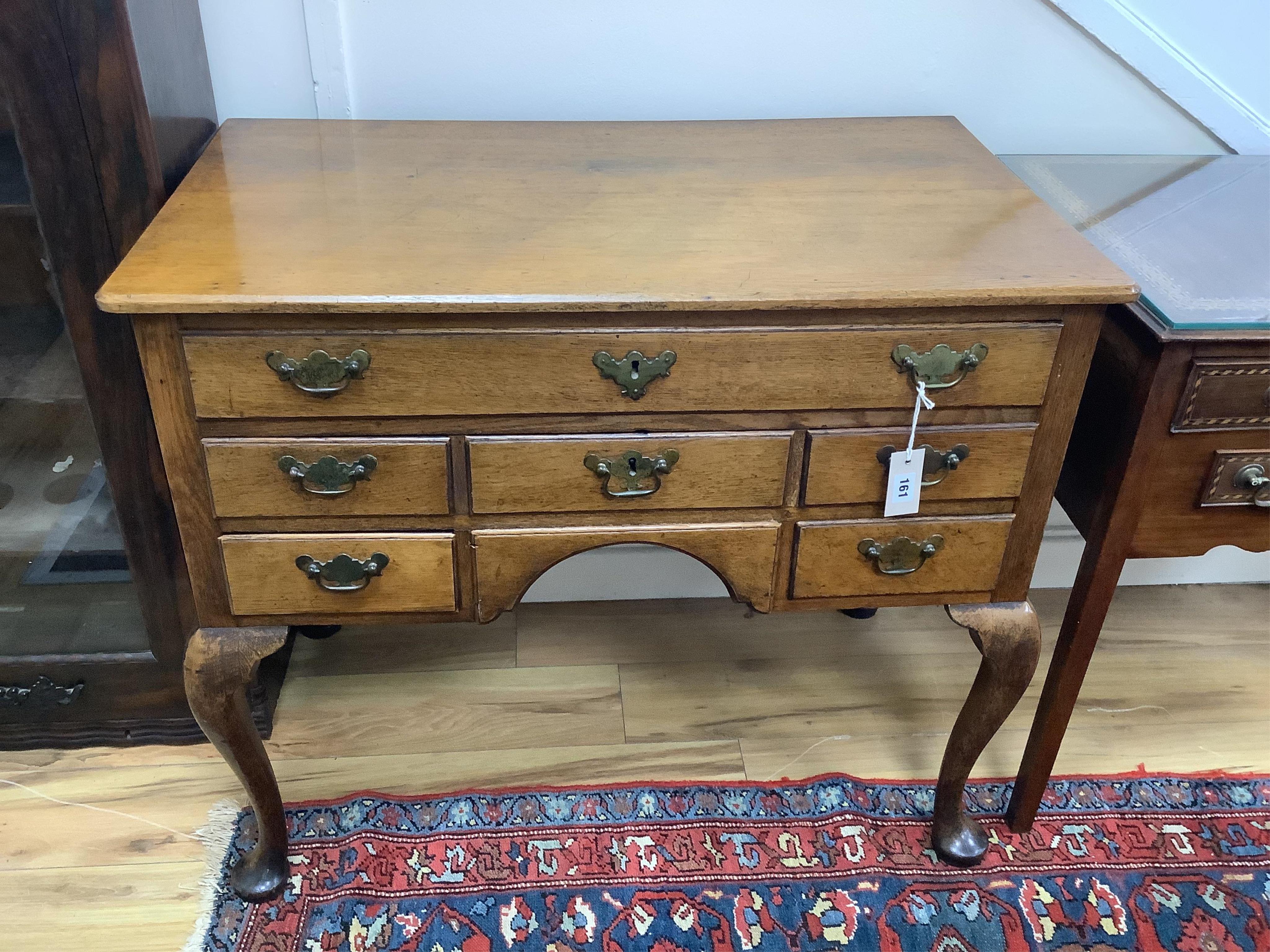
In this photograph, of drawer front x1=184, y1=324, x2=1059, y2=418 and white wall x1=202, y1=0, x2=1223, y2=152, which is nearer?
drawer front x1=184, y1=324, x2=1059, y2=418

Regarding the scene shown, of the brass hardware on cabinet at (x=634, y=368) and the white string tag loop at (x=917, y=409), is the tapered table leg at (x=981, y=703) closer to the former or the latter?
the white string tag loop at (x=917, y=409)

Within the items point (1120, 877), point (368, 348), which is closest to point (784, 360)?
point (368, 348)

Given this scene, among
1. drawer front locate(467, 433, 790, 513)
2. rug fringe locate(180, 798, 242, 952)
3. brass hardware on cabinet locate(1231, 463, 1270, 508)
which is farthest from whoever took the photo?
rug fringe locate(180, 798, 242, 952)

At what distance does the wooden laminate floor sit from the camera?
1.43m

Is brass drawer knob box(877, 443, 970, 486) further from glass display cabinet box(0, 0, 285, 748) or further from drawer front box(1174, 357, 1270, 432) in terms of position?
glass display cabinet box(0, 0, 285, 748)

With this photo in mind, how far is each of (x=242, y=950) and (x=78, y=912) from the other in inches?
9.3

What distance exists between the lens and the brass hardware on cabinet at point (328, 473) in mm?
1063

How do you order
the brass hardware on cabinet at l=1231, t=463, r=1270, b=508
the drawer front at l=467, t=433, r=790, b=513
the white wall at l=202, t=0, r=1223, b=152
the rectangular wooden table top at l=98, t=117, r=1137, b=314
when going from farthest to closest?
the white wall at l=202, t=0, r=1223, b=152
the brass hardware on cabinet at l=1231, t=463, r=1270, b=508
the drawer front at l=467, t=433, r=790, b=513
the rectangular wooden table top at l=98, t=117, r=1137, b=314

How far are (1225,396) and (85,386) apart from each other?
1.36m

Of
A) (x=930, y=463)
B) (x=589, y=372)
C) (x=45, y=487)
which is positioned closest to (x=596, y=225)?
(x=589, y=372)

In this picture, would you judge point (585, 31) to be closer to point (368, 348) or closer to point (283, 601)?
point (368, 348)

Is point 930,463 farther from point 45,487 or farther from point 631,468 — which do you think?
point 45,487

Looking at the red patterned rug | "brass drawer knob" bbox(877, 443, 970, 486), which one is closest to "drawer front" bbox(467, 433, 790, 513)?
"brass drawer knob" bbox(877, 443, 970, 486)

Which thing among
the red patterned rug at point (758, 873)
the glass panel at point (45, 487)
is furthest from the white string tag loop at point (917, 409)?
the glass panel at point (45, 487)
